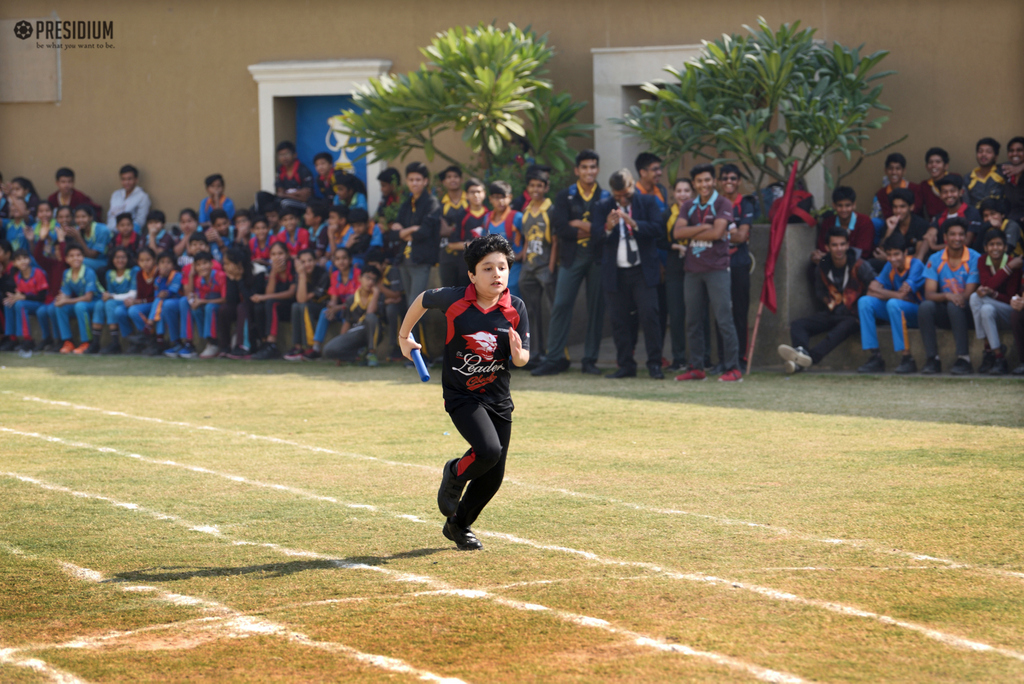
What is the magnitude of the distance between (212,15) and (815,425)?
13.8 metres

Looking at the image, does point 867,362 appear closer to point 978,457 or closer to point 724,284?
point 724,284

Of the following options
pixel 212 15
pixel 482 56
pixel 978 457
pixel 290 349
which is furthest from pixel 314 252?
pixel 978 457

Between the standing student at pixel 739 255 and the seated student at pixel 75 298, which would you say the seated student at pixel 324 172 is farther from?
the standing student at pixel 739 255

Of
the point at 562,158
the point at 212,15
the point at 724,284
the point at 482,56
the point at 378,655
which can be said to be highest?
the point at 212,15

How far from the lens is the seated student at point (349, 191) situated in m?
17.5

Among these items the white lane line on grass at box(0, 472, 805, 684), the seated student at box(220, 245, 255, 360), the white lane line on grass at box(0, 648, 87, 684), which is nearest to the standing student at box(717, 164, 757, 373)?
the seated student at box(220, 245, 255, 360)

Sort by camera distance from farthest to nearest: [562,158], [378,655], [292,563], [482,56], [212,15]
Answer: [212,15], [562,158], [482,56], [292,563], [378,655]

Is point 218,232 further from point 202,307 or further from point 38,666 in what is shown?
point 38,666

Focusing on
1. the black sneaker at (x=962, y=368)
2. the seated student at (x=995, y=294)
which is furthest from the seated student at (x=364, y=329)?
the seated student at (x=995, y=294)

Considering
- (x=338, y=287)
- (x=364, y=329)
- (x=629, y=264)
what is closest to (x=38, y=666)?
(x=629, y=264)

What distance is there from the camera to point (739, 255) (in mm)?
14211

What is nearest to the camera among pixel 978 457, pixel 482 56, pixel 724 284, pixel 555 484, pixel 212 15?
pixel 555 484

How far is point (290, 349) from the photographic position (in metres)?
17.1

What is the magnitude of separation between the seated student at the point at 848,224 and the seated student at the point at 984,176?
47.7 inches
